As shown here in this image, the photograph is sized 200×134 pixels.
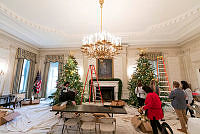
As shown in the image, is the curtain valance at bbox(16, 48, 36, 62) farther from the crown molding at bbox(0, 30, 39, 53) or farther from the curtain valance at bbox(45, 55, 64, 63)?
the curtain valance at bbox(45, 55, 64, 63)

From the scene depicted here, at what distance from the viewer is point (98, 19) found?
3.90 m

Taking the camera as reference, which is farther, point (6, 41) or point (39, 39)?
point (39, 39)

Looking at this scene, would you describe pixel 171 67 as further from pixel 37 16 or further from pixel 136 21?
pixel 37 16

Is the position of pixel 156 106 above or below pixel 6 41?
below

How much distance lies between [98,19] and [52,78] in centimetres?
519

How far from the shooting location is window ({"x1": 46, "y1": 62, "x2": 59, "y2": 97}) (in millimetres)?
6648

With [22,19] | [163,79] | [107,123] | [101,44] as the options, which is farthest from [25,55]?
[163,79]

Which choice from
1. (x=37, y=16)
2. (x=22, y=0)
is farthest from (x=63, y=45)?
(x=22, y=0)

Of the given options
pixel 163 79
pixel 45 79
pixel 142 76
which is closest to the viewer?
pixel 142 76

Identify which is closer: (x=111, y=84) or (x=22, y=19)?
(x=22, y=19)

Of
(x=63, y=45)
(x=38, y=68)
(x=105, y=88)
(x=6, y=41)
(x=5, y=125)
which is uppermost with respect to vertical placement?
(x=63, y=45)

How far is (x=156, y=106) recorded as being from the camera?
2186 millimetres

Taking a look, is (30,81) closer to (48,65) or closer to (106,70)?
(48,65)

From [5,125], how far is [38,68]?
450 centimetres
